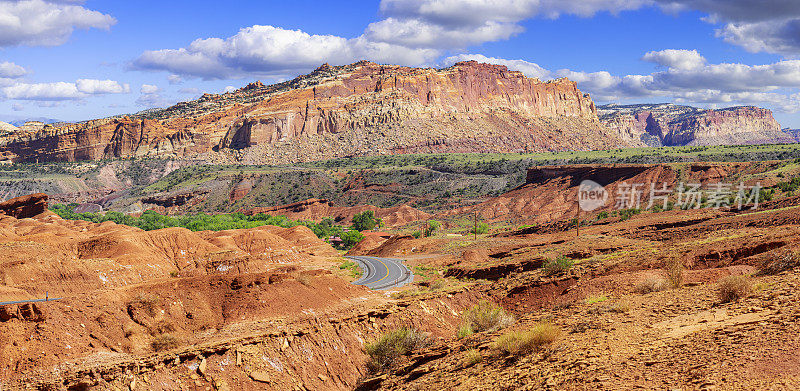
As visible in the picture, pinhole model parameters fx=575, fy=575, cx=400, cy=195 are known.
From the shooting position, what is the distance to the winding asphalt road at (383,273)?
41938 mm

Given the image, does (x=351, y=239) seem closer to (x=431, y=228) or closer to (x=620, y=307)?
(x=431, y=228)

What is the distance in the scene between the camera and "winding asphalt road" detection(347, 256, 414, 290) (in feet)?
138

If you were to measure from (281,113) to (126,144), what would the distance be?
49.1 m

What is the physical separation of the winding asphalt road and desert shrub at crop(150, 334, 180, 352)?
65.4 feet

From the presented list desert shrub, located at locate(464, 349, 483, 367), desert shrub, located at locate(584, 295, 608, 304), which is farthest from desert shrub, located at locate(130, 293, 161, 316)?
desert shrub, located at locate(584, 295, 608, 304)

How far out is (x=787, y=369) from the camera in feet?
28.8

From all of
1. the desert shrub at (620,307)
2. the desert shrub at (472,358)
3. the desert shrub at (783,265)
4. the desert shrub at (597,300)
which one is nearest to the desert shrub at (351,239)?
the desert shrub at (597,300)

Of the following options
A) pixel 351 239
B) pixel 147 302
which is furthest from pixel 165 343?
pixel 351 239

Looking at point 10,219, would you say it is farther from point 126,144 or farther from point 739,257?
point 126,144

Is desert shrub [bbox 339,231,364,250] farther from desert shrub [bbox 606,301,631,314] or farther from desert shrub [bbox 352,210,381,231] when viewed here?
desert shrub [bbox 606,301,631,314]

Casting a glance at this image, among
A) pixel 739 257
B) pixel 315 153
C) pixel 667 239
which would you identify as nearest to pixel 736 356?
pixel 739 257

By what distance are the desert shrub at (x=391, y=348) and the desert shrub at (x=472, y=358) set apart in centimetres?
458

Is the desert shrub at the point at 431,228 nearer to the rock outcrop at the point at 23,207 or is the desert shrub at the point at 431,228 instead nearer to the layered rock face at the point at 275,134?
the rock outcrop at the point at 23,207

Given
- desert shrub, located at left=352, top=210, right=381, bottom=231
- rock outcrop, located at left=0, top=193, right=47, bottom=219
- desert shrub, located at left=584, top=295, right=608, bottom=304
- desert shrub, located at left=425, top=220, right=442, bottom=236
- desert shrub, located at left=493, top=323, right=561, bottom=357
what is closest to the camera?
desert shrub, located at left=493, top=323, right=561, bottom=357
